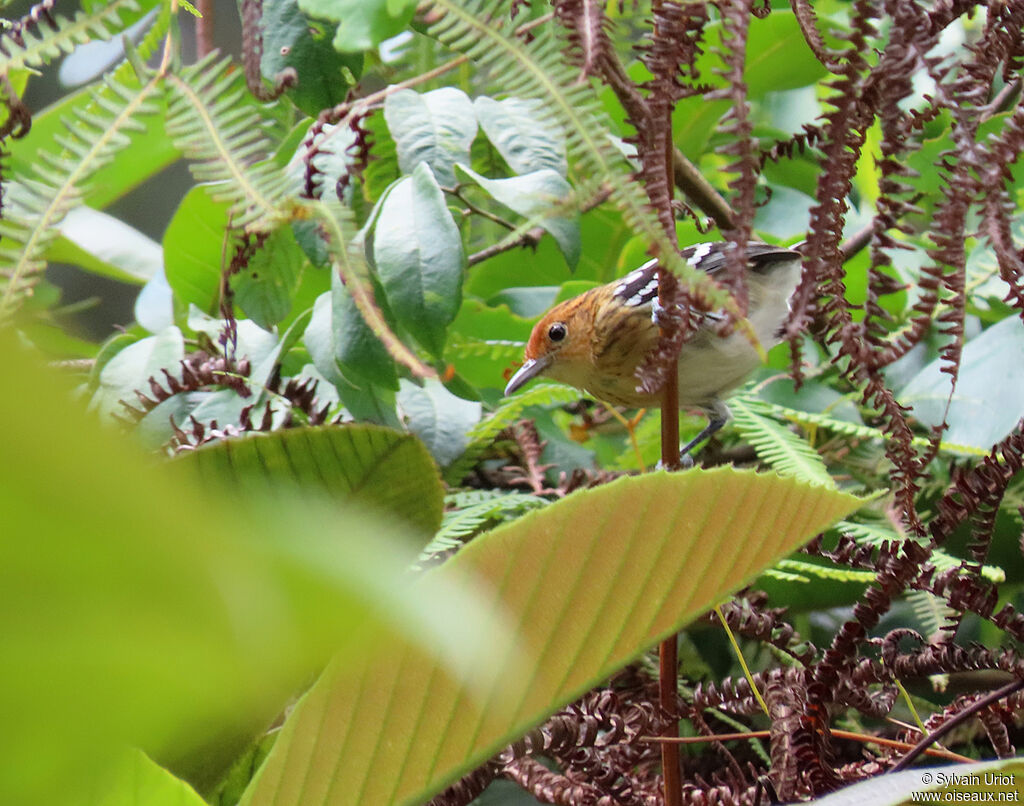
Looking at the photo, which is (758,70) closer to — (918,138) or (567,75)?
(918,138)

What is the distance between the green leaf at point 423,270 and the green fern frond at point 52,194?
0.30 m

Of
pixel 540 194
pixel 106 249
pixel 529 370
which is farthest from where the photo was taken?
pixel 106 249

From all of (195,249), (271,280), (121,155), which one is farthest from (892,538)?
(121,155)

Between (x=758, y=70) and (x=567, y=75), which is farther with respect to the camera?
(x=758, y=70)

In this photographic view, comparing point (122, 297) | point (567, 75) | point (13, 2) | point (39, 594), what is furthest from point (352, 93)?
point (122, 297)

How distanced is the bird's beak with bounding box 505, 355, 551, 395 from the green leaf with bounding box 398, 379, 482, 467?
27 centimetres

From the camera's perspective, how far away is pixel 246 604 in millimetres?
200

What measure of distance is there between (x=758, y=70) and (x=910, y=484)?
0.98m

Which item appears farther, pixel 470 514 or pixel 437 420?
pixel 437 420

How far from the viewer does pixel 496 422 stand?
1.00m

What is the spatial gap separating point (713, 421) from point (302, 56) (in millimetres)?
661

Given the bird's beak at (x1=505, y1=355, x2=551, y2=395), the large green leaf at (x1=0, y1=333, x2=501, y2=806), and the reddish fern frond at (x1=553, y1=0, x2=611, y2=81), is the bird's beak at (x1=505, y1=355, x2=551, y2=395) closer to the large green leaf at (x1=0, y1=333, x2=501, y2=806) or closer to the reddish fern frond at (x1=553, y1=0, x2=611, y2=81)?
the reddish fern frond at (x1=553, y1=0, x2=611, y2=81)

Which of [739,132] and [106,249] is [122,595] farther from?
[106,249]

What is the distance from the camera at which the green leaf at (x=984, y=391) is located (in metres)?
1.00
